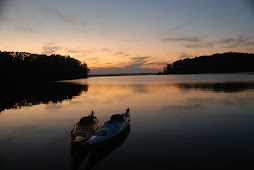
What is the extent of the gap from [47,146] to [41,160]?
3.19 m

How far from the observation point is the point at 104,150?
17.4 metres

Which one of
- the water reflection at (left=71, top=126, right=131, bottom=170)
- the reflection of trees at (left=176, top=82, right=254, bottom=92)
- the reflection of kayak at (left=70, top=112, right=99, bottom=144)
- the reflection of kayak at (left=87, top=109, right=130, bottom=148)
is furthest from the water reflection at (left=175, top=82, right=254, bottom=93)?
the water reflection at (left=71, top=126, right=131, bottom=170)

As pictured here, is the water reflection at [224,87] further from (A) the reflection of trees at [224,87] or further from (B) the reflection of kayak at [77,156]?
(B) the reflection of kayak at [77,156]

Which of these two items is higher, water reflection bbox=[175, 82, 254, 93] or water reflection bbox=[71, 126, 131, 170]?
water reflection bbox=[175, 82, 254, 93]

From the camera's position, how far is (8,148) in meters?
18.6

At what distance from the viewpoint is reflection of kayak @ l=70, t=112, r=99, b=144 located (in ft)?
57.3

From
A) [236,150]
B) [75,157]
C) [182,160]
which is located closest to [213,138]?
[236,150]

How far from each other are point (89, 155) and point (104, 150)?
1.57 metres

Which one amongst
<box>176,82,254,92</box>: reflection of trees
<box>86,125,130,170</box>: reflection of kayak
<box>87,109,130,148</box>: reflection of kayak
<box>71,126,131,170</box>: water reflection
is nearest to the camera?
<box>71,126,131,170</box>: water reflection

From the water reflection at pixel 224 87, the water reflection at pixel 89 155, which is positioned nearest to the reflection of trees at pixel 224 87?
the water reflection at pixel 224 87

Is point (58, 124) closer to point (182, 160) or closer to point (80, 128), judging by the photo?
point (80, 128)

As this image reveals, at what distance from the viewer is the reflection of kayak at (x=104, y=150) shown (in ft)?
49.5

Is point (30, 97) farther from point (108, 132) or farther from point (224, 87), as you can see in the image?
point (224, 87)

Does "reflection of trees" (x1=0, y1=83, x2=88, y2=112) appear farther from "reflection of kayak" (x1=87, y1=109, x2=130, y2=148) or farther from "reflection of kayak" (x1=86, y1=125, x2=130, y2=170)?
"reflection of kayak" (x1=86, y1=125, x2=130, y2=170)
